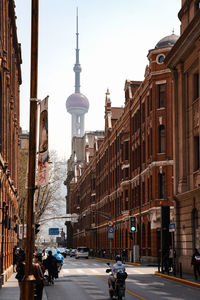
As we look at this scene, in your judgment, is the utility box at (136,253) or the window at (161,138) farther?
the window at (161,138)

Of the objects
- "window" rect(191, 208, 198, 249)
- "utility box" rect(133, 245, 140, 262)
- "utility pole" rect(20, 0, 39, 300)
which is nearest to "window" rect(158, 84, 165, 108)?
"utility box" rect(133, 245, 140, 262)

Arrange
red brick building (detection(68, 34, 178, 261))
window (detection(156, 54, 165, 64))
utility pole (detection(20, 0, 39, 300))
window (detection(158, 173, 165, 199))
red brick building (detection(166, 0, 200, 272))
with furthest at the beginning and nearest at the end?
window (detection(156, 54, 165, 64))
window (detection(158, 173, 165, 199))
red brick building (detection(68, 34, 178, 261))
red brick building (detection(166, 0, 200, 272))
utility pole (detection(20, 0, 39, 300))

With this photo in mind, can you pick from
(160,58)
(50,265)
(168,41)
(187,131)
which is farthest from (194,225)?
(168,41)

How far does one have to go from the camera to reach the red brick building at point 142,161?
54.1 metres

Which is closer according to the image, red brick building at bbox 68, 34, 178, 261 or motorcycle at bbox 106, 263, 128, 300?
motorcycle at bbox 106, 263, 128, 300

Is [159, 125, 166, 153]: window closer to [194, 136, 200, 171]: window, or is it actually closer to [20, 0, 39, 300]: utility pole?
[194, 136, 200, 171]: window

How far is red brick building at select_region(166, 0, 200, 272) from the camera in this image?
35.0 m

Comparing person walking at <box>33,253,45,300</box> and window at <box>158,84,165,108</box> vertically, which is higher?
window at <box>158,84,165,108</box>

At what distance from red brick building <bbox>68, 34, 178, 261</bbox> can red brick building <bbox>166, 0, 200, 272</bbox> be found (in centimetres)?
211

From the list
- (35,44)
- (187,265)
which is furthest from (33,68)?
(187,265)

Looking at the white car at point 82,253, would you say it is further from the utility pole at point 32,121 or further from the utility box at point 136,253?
the utility pole at point 32,121

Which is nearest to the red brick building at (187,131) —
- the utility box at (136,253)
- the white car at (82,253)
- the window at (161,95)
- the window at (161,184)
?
the window at (161,95)

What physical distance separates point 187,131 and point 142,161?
22.7 meters

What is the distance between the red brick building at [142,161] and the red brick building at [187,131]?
6.91 ft
